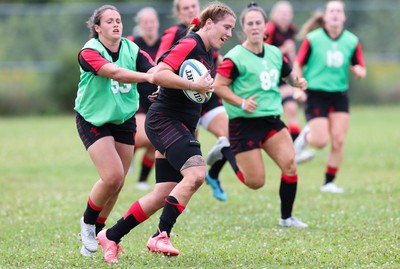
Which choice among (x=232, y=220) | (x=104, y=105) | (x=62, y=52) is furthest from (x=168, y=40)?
(x=62, y=52)

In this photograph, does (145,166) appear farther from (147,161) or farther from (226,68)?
(226,68)

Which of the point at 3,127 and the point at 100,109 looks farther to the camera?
the point at 3,127

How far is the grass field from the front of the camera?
6.31 metres

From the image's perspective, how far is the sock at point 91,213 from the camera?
6.49 metres

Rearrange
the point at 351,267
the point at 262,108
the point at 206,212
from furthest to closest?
the point at 206,212
the point at 262,108
the point at 351,267

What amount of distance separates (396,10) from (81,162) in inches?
515

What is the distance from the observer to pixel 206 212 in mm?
9023

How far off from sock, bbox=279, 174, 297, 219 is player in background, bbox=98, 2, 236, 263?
5.75ft

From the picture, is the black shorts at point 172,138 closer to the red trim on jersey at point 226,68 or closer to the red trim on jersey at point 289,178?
the red trim on jersey at point 226,68

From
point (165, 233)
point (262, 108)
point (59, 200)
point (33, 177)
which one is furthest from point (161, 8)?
point (165, 233)

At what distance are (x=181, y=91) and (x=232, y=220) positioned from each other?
8.26 ft

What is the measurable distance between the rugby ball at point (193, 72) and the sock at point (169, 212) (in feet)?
2.59

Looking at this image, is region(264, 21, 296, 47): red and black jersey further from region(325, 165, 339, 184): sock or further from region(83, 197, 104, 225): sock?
region(83, 197, 104, 225): sock

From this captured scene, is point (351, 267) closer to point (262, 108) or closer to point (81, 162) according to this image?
point (262, 108)
